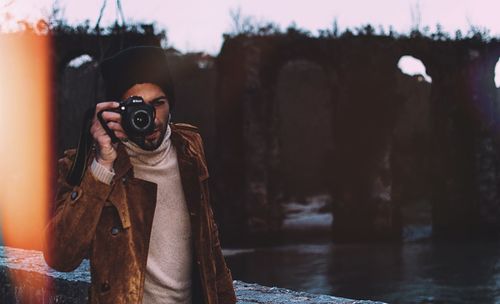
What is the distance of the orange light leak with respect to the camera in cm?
1338

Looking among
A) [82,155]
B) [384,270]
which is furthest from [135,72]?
[384,270]

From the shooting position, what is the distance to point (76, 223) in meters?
1.65

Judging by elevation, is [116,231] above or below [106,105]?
below

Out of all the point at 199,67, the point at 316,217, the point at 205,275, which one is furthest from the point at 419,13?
the point at 205,275

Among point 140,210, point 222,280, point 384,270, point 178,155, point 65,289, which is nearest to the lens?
point 140,210

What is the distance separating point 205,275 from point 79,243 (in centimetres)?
37

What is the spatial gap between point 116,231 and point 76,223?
4.5 inches

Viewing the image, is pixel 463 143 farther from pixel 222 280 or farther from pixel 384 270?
pixel 222 280

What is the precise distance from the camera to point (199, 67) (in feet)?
82.6

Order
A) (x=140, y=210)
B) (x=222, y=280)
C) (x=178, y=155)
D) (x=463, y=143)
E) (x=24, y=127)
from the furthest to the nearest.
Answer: (x=463, y=143) → (x=24, y=127) → (x=222, y=280) → (x=178, y=155) → (x=140, y=210)

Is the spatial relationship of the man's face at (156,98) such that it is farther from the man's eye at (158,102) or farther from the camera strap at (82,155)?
the camera strap at (82,155)

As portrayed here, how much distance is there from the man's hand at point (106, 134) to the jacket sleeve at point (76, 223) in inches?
2.2

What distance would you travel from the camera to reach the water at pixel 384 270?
26.0 feet

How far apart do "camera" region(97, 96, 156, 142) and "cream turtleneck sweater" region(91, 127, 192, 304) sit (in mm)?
99
